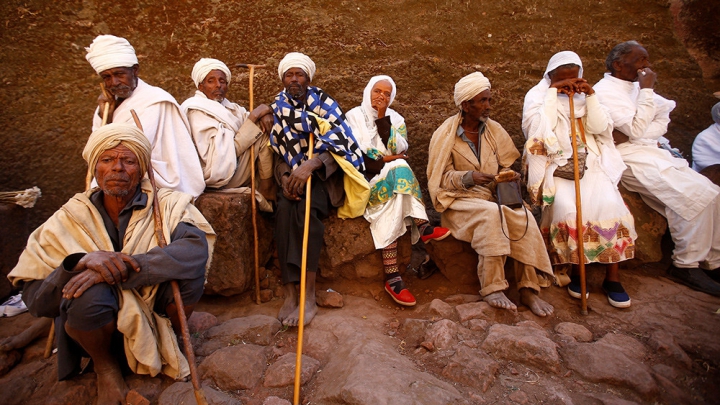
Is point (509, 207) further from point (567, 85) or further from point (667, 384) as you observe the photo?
point (667, 384)

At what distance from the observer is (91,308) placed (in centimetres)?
241

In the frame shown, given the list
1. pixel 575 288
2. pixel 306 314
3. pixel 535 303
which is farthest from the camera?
pixel 575 288

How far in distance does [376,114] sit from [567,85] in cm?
169

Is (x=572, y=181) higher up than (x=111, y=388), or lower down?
higher up

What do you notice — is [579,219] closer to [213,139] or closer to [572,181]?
[572,181]

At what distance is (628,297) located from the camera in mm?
3777

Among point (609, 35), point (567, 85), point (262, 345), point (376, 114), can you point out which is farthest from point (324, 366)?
point (609, 35)

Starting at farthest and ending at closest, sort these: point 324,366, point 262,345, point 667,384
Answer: point 262,345 < point 324,366 < point 667,384

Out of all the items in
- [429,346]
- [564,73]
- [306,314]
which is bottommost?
[429,346]

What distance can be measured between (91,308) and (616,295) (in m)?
3.76

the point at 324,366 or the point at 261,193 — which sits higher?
the point at 261,193

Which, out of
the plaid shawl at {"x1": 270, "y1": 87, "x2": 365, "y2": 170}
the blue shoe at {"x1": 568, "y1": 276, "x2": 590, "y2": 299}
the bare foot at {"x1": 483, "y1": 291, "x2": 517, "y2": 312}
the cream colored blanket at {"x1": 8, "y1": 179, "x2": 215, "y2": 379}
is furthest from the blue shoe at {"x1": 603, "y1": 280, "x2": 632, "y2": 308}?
the cream colored blanket at {"x1": 8, "y1": 179, "x2": 215, "y2": 379}

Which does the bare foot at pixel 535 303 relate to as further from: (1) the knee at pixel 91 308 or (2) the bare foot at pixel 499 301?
(1) the knee at pixel 91 308

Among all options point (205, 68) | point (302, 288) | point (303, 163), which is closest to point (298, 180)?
point (303, 163)
